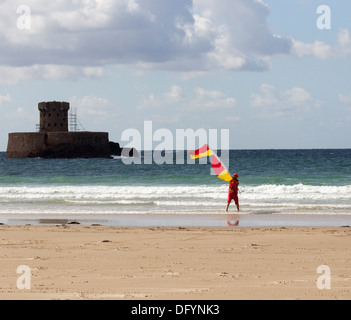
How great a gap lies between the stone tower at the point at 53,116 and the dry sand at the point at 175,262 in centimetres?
6761

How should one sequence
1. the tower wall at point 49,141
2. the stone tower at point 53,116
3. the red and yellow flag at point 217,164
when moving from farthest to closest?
the stone tower at point 53,116 → the tower wall at point 49,141 → the red and yellow flag at point 217,164

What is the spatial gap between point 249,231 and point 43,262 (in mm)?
5438

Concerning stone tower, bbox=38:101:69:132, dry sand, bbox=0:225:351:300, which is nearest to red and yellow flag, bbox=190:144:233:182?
dry sand, bbox=0:225:351:300

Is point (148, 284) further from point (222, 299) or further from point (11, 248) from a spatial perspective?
point (11, 248)

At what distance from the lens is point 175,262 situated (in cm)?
864

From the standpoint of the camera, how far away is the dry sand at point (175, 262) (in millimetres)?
6598

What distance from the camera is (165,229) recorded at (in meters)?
13.2

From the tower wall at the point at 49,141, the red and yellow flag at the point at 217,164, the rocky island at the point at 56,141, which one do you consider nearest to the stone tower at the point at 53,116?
the rocky island at the point at 56,141

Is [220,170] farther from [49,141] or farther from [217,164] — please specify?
[49,141]

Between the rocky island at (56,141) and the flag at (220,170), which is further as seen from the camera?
the rocky island at (56,141)

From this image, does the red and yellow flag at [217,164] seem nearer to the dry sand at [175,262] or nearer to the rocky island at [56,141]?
the dry sand at [175,262]

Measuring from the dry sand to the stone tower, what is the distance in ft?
222

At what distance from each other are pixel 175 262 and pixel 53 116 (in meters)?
72.8
